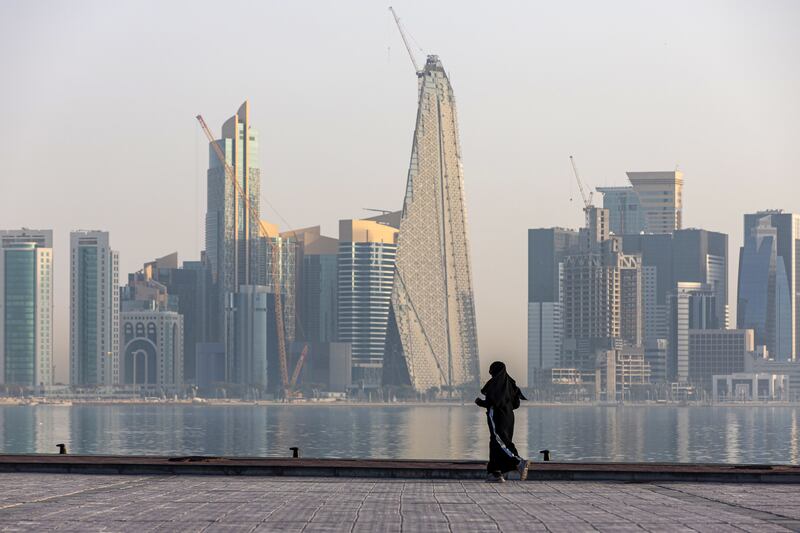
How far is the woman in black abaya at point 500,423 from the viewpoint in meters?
32.7

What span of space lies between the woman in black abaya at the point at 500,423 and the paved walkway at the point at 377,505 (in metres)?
0.38

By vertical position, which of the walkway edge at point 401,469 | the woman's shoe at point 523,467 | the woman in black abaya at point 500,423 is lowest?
the walkway edge at point 401,469

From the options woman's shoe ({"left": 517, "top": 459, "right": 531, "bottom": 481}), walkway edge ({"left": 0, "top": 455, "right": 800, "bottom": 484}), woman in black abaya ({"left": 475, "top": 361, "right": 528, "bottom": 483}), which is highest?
woman in black abaya ({"left": 475, "top": 361, "right": 528, "bottom": 483})

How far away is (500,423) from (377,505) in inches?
297

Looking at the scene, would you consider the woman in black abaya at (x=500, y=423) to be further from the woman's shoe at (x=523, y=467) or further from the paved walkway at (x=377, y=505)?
the paved walkway at (x=377, y=505)

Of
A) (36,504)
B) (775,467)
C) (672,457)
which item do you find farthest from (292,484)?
(672,457)

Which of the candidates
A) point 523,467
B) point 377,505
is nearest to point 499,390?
point 523,467

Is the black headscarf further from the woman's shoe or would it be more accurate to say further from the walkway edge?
the walkway edge

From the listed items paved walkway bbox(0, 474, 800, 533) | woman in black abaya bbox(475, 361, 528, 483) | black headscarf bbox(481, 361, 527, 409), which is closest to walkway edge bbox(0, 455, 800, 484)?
paved walkway bbox(0, 474, 800, 533)

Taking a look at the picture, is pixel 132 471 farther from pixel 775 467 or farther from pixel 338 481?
pixel 775 467

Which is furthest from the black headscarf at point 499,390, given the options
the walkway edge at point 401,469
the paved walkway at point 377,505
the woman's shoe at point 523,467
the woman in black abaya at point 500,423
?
the walkway edge at point 401,469

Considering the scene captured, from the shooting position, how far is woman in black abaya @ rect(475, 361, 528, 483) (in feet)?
107

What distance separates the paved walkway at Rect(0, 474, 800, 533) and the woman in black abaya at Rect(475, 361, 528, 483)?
377mm

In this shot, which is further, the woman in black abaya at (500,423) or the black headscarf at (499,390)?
the black headscarf at (499,390)
